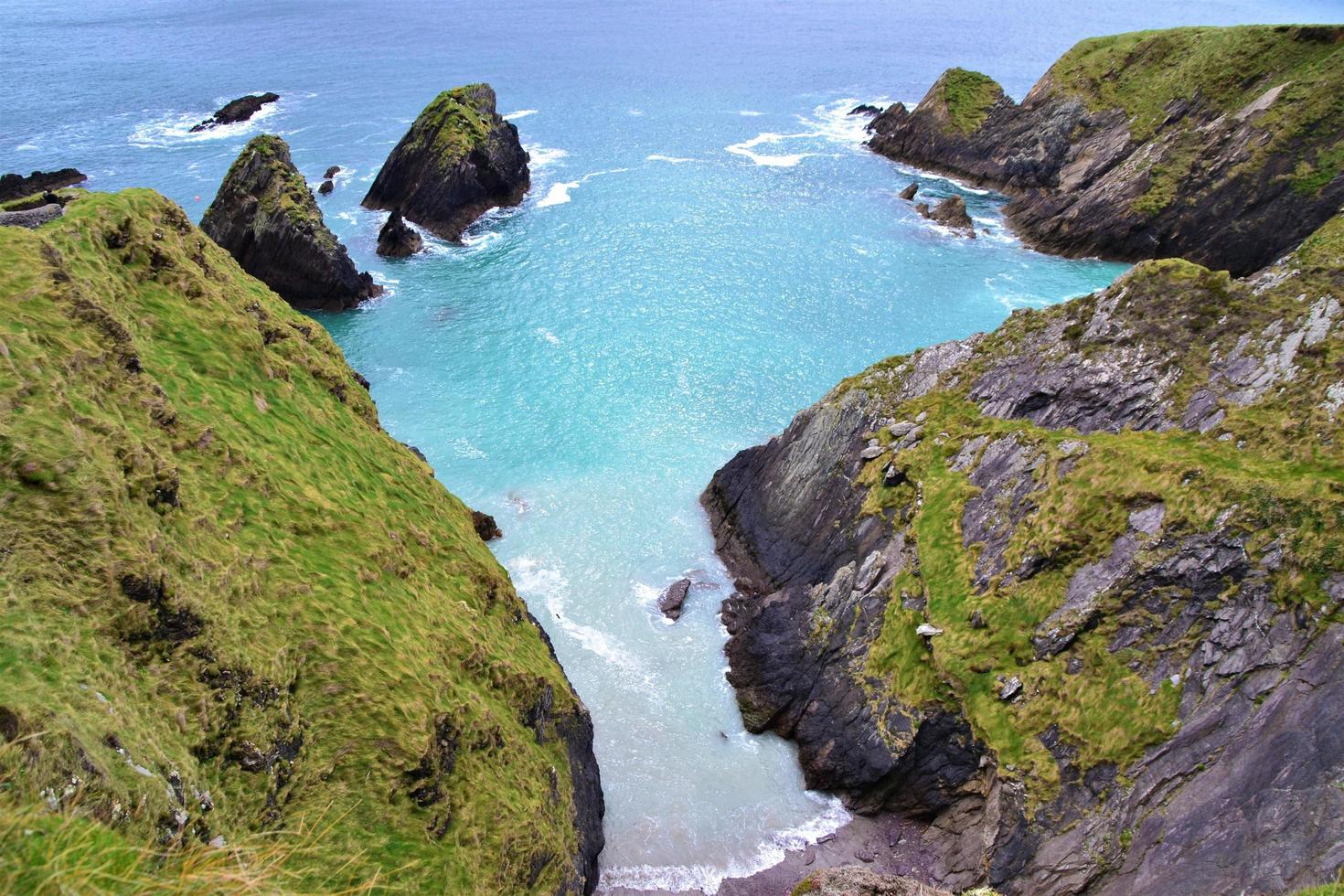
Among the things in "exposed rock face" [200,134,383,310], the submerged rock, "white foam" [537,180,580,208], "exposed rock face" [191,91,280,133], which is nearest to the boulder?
the submerged rock

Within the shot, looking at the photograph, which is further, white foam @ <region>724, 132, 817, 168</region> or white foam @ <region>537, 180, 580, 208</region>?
white foam @ <region>724, 132, 817, 168</region>

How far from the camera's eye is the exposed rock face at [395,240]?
2482 inches

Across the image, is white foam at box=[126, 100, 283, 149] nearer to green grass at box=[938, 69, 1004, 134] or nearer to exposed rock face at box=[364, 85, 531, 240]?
exposed rock face at box=[364, 85, 531, 240]

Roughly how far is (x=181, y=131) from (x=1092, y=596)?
103 metres

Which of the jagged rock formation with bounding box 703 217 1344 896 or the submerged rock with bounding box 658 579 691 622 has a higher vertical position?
the jagged rock formation with bounding box 703 217 1344 896

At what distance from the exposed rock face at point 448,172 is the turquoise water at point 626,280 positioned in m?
2.84

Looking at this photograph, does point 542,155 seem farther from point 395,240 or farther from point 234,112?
point 234,112

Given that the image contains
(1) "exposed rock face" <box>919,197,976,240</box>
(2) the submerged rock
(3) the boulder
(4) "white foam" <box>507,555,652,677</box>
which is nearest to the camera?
(4) "white foam" <box>507,555,652,677</box>

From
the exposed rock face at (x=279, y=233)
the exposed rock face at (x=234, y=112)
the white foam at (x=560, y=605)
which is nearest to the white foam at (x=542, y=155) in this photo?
the exposed rock face at (x=279, y=233)

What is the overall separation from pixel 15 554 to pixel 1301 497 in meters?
27.8

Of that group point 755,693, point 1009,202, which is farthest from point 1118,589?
point 1009,202

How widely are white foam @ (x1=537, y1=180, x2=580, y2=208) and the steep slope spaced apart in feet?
175

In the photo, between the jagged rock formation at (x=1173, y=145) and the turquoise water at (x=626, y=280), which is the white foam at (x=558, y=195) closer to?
the turquoise water at (x=626, y=280)

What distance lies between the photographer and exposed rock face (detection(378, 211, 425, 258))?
63031 millimetres
